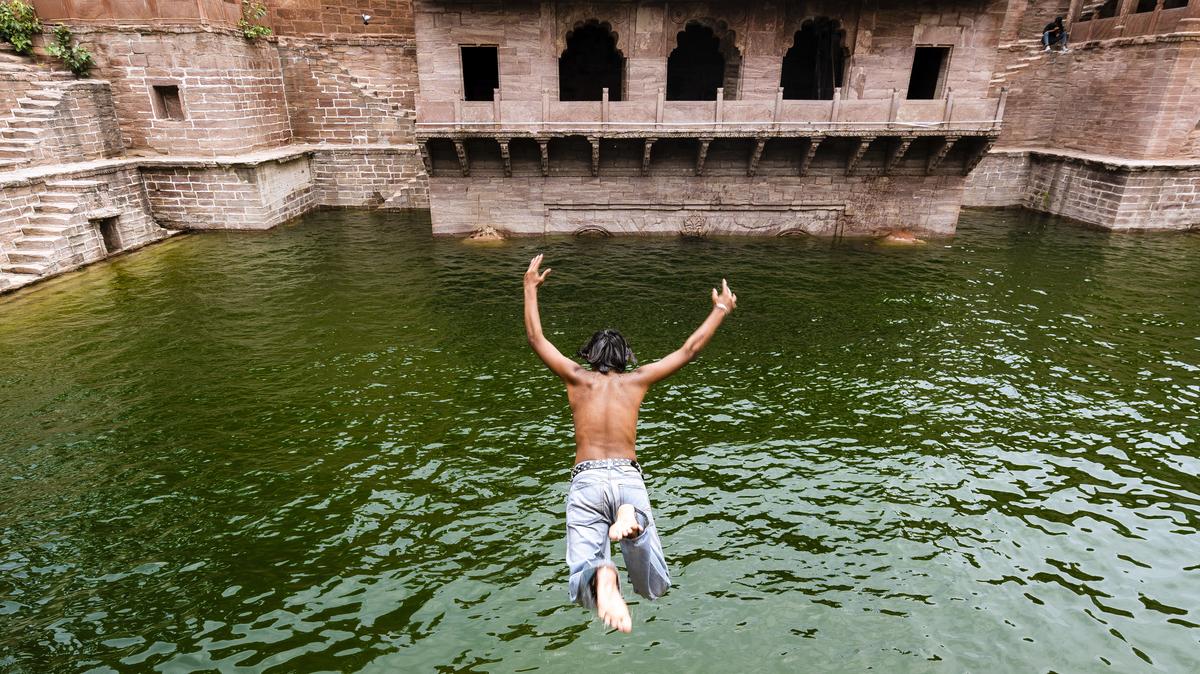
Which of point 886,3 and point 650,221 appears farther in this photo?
point 650,221

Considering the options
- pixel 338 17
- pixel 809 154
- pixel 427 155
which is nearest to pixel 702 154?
pixel 809 154

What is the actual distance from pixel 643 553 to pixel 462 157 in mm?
15444

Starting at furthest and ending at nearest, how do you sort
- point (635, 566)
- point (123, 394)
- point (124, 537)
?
point (123, 394) → point (124, 537) → point (635, 566)

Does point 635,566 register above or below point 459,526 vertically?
above

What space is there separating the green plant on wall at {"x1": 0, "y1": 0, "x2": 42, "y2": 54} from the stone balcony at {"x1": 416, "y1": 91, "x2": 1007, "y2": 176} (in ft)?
36.2

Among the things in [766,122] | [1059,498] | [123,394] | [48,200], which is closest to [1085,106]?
[766,122]

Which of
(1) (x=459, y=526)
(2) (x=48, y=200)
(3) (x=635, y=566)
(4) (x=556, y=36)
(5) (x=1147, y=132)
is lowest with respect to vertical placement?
(1) (x=459, y=526)

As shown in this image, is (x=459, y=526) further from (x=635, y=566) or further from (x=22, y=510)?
(x=22, y=510)

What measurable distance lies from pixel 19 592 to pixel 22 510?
1.61 m

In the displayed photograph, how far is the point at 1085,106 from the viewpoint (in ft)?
74.3

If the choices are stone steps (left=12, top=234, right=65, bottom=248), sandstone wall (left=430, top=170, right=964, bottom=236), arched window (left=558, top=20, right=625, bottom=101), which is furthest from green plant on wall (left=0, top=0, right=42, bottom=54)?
arched window (left=558, top=20, right=625, bottom=101)

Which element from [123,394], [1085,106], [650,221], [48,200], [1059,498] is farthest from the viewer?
[1085,106]

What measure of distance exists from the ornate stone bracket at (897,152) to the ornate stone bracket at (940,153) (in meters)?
0.79

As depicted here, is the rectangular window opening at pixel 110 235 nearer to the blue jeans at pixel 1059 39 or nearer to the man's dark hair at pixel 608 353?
the man's dark hair at pixel 608 353
